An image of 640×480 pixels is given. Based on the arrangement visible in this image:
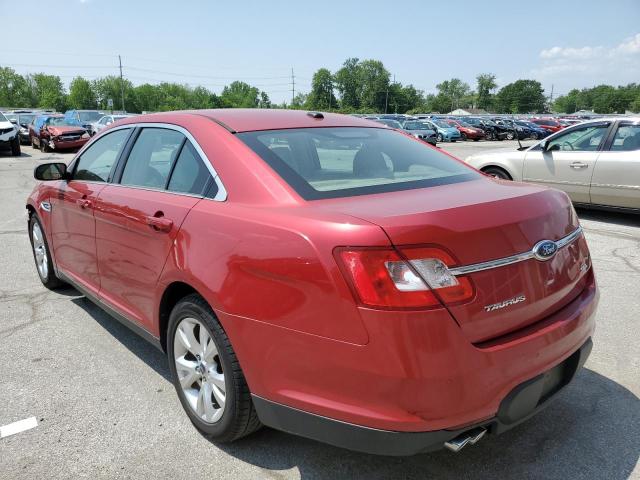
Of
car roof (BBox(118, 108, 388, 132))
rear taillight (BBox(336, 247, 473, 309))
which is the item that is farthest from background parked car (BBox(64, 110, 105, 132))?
rear taillight (BBox(336, 247, 473, 309))

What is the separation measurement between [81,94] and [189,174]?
147 meters

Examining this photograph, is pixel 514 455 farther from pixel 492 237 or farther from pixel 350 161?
pixel 350 161

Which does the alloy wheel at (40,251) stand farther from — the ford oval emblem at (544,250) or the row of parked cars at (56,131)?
the row of parked cars at (56,131)

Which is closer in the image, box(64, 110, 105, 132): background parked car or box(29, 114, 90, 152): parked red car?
box(29, 114, 90, 152): parked red car

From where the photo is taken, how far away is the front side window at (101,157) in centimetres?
367

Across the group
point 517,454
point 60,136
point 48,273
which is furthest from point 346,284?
point 60,136

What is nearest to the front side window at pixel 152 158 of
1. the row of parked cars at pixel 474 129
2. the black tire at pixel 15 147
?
the black tire at pixel 15 147

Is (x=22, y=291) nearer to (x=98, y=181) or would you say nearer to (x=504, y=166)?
(x=98, y=181)

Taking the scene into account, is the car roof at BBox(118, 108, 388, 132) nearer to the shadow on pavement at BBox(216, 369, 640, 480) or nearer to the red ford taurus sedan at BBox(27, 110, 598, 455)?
the red ford taurus sedan at BBox(27, 110, 598, 455)

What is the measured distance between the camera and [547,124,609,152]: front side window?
803cm

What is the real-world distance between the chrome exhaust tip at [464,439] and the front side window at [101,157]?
281cm

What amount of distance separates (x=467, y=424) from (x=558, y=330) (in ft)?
1.97

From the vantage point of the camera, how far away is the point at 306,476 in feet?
7.95

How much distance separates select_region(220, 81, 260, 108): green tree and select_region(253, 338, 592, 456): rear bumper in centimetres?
14081
